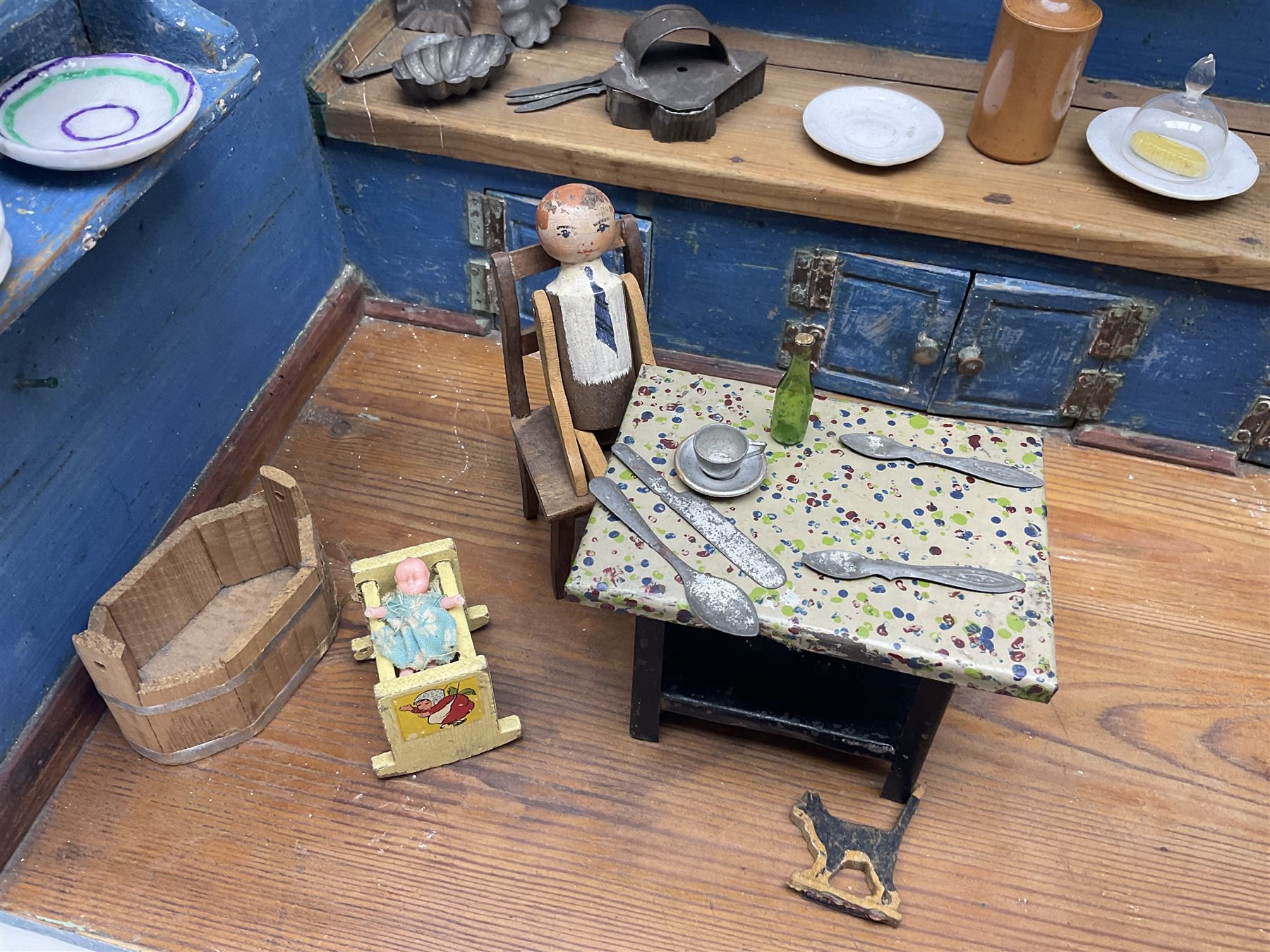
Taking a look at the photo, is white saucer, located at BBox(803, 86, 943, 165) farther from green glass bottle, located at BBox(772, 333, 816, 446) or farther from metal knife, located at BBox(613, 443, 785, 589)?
metal knife, located at BBox(613, 443, 785, 589)

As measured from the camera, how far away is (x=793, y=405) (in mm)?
1785

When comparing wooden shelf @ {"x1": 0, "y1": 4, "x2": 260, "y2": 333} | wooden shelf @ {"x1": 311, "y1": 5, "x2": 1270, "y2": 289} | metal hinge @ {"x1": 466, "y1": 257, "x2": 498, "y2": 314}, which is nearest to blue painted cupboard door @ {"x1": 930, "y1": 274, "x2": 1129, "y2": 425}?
wooden shelf @ {"x1": 311, "y1": 5, "x2": 1270, "y2": 289}

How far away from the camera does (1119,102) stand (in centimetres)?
252

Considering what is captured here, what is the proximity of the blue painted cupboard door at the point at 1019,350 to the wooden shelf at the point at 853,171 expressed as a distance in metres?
0.11

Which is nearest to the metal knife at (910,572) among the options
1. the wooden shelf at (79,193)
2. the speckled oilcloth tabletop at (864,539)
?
the speckled oilcloth tabletop at (864,539)

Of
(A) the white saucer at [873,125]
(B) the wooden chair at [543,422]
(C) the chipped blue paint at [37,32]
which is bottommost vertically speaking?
(B) the wooden chair at [543,422]

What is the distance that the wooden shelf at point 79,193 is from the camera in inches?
54.2

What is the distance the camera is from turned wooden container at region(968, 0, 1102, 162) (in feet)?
A: 7.04

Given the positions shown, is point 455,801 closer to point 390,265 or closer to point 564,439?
point 564,439

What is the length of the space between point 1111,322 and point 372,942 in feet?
6.68

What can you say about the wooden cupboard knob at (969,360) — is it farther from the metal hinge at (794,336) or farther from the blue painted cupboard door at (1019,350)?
the metal hinge at (794,336)

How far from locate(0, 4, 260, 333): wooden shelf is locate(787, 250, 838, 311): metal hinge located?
1294 mm

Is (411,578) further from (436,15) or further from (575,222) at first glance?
(436,15)

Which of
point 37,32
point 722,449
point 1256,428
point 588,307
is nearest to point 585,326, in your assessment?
point 588,307
